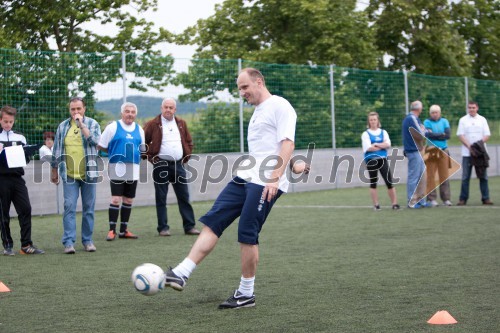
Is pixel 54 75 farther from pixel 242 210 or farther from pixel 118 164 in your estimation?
pixel 242 210

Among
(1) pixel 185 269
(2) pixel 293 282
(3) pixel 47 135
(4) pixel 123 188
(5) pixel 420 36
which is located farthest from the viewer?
(5) pixel 420 36

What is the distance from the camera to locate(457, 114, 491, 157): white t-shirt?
17.2 m

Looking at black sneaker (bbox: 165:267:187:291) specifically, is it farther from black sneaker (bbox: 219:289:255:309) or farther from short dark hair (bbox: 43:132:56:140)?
short dark hair (bbox: 43:132:56:140)

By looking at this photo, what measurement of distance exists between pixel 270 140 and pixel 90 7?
20.4 m

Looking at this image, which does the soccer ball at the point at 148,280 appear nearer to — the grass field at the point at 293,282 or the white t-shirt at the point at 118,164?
the grass field at the point at 293,282

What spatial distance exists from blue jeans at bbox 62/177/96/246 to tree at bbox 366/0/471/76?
31629 mm

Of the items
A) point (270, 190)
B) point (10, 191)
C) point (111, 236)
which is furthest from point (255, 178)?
point (111, 236)

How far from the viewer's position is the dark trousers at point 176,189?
1275cm

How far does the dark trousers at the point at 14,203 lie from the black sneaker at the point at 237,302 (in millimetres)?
4641

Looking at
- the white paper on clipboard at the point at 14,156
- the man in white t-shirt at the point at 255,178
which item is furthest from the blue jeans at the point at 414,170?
the man in white t-shirt at the point at 255,178

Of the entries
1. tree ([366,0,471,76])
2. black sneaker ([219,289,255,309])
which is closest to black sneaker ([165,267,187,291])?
black sneaker ([219,289,255,309])

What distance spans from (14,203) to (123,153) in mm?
1936

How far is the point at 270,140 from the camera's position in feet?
22.2

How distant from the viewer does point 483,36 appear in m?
47.6
